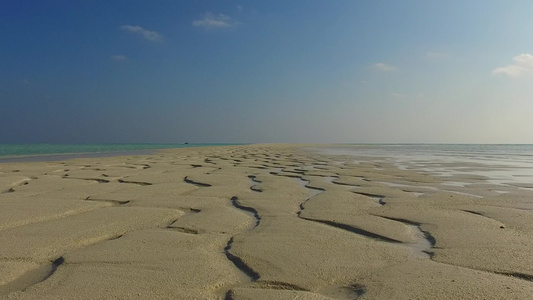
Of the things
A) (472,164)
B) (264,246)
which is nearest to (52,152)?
(472,164)

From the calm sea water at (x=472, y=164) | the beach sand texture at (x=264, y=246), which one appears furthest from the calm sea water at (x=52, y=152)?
the beach sand texture at (x=264, y=246)

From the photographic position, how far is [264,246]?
6.29 ft

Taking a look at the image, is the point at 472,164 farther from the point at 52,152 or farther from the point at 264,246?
the point at 52,152

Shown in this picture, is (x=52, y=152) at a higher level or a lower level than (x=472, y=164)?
lower

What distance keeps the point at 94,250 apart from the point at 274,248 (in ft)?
2.83

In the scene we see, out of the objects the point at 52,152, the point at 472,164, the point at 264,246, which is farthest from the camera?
the point at 52,152

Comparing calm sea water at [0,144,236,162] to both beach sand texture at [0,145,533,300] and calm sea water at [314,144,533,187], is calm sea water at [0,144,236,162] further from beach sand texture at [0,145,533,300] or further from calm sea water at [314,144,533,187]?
beach sand texture at [0,145,533,300]

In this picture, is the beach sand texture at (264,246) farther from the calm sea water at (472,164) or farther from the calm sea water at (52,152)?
the calm sea water at (52,152)

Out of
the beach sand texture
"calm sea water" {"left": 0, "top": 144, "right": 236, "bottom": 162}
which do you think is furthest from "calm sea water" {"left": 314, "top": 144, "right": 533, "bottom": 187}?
"calm sea water" {"left": 0, "top": 144, "right": 236, "bottom": 162}

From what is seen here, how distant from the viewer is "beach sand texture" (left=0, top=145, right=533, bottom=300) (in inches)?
55.1

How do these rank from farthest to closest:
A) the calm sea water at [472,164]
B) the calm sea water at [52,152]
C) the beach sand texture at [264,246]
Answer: the calm sea water at [52,152], the calm sea water at [472,164], the beach sand texture at [264,246]

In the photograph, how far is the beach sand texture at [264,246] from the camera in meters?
1.40

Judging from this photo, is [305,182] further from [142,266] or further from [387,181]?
[142,266]

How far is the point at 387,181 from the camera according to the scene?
16.7ft
